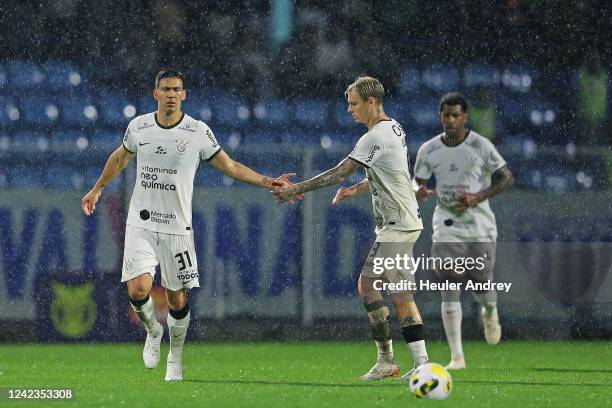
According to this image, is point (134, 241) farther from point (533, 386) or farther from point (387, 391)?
point (533, 386)

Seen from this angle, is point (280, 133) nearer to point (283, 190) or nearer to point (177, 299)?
point (283, 190)

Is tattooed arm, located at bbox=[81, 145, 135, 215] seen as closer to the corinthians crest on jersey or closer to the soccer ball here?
the corinthians crest on jersey

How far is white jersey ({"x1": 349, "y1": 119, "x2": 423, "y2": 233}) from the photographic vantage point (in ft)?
26.5

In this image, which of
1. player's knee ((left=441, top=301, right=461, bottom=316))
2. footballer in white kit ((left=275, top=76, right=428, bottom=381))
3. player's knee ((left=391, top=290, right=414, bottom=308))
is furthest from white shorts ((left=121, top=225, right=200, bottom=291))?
player's knee ((left=441, top=301, right=461, bottom=316))

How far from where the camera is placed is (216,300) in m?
12.4

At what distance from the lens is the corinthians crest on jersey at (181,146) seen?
8.30 m

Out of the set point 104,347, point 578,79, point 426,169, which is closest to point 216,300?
point 104,347

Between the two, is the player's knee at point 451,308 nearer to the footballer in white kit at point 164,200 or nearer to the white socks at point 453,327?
the white socks at point 453,327

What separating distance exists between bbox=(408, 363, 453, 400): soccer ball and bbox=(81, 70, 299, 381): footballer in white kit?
74.3 inches

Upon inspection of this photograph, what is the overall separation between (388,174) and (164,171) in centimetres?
138

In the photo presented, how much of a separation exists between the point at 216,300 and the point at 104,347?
1.21 meters

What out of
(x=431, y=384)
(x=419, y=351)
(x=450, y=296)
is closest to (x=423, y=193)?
(x=450, y=296)

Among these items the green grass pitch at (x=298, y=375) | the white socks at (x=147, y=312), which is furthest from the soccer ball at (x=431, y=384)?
the white socks at (x=147, y=312)

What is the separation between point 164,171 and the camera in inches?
326
